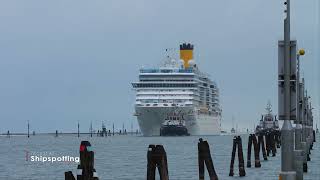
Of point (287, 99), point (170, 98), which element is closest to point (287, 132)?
point (287, 99)

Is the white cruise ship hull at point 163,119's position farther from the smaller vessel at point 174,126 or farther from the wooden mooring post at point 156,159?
the wooden mooring post at point 156,159

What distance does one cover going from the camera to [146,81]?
148250 millimetres

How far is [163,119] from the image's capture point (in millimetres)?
151375

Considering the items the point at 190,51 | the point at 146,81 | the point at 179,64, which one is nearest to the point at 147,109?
the point at 146,81

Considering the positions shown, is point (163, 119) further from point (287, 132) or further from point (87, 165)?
point (287, 132)

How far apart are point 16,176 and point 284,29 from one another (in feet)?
121

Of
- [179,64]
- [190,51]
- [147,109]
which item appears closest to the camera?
[147,109]

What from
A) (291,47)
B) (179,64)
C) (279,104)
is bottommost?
(279,104)

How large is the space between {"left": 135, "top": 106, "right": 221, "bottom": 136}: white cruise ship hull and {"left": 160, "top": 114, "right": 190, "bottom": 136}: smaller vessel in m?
0.93

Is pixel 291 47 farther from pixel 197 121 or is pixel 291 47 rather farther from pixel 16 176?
pixel 197 121

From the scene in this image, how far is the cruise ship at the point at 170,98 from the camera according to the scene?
146 m

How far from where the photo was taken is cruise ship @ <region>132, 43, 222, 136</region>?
146 m

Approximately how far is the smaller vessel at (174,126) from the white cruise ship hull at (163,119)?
3.07 feet

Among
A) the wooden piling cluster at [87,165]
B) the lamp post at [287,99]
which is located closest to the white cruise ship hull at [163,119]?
the wooden piling cluster at [87,165]
